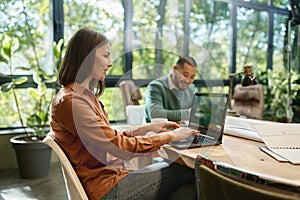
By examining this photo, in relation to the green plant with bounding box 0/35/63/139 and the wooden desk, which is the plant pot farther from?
the wooden desk

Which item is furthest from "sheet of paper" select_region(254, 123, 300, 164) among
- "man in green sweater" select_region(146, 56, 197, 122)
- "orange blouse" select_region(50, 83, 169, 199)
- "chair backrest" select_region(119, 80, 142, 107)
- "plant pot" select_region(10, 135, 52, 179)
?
"plant pot" select_region(10, 135, 52, 179)

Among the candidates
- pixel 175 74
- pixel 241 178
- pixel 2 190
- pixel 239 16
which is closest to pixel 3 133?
pixel 2 190

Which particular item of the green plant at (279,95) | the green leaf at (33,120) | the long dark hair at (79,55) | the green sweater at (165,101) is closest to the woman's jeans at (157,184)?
the long dark hair at (79,55)

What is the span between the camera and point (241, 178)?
2.07 ft

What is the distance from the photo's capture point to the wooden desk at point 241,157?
1.01m

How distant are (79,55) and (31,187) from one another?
1.81m

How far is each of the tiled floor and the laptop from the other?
1.45 meters

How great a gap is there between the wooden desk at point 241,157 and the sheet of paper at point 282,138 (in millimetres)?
56

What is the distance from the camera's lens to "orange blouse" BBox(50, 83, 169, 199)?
45.3 inches

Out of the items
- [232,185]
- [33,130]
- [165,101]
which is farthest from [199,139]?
[33,130]

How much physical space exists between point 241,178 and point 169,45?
3707mm

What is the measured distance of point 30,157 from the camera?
2877 millimetres

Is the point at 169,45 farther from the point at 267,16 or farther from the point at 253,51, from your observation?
the point at 267,16

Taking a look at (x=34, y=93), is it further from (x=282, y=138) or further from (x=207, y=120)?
(x=282, y=138)
